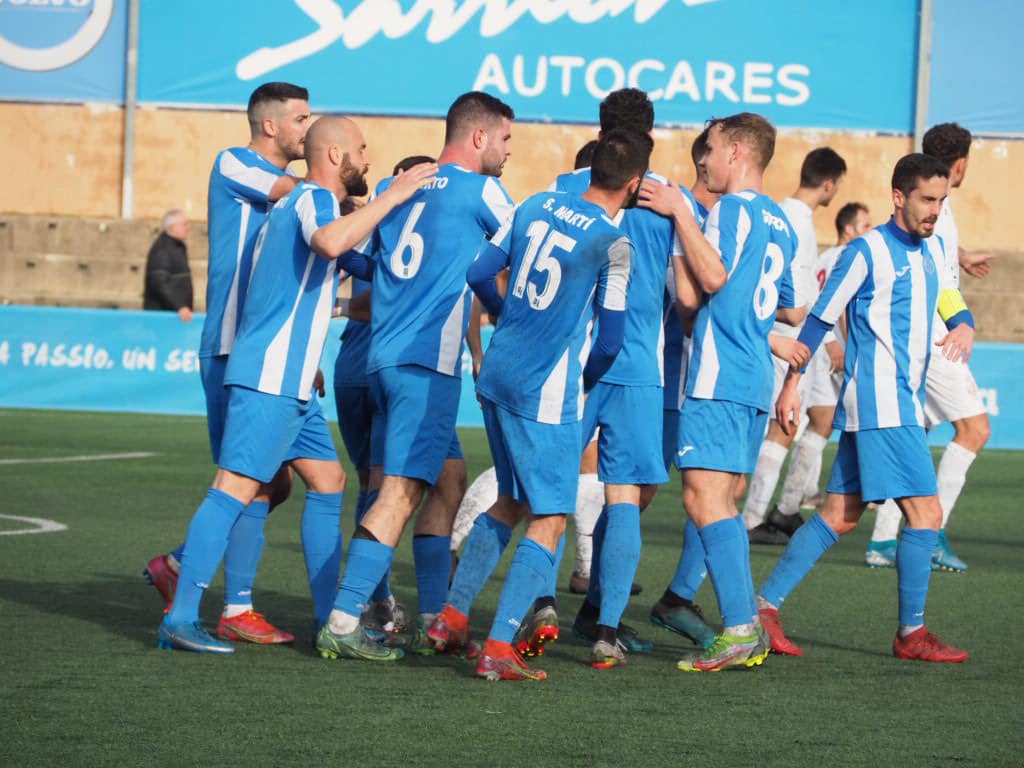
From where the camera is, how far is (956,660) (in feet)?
19.4

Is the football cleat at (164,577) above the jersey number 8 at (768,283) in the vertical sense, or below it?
below

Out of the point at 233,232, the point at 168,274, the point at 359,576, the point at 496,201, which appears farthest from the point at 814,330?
the point at 168,274

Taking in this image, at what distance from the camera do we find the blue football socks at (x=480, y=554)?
219 inches

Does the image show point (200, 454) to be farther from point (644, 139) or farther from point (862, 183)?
point (862, 183)

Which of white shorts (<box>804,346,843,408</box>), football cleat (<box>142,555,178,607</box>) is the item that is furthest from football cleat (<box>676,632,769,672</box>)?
white shorts (<box>804,346,843,408</box>)

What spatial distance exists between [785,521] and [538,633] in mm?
4296

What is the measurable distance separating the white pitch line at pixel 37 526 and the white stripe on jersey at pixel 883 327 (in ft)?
15.0

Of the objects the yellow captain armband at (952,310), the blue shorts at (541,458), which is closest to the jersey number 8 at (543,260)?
the blue shorts at (541,458)

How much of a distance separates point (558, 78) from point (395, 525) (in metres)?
16.9

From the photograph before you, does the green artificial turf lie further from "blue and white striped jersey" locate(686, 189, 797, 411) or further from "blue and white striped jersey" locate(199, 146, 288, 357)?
"blue and white striped jersey" locate(199, 146, 288, 357)

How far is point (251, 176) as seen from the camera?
20.0 feet

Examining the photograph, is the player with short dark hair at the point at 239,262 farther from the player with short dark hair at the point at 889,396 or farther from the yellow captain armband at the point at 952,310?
the yellow captain armband at the point at 952,310

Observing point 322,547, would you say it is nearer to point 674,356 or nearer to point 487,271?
point 487,271

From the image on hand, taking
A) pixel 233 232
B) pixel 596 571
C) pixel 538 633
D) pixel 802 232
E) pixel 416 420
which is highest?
pixel 802 232
